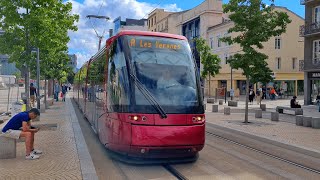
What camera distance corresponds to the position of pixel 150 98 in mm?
7570

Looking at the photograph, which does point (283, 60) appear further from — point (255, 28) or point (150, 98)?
point (150, 98)

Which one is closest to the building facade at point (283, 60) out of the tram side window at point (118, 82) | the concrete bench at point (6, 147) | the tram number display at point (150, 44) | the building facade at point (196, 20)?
the building facade at point (196, 20)

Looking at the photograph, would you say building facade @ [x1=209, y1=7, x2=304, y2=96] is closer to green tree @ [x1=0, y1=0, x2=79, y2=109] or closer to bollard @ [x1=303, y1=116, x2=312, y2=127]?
bollard @ [x1=303, y1=116, x2=312, y2=127]

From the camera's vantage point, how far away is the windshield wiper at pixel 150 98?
7470 millimetres

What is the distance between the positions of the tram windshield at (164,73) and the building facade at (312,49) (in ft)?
91.4

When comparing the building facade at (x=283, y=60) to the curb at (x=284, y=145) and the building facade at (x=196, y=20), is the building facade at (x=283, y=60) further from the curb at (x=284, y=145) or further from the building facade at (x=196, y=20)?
the curb at (x=284, y=145)

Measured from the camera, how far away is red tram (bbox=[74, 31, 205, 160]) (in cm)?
739

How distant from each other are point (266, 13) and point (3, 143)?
1294 cm

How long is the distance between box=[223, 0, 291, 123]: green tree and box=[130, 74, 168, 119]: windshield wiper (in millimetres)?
10002

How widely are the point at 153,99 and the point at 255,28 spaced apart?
33.8 feet

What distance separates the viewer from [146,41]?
26.9 ft

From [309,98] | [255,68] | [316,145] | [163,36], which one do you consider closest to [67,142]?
[163,36]

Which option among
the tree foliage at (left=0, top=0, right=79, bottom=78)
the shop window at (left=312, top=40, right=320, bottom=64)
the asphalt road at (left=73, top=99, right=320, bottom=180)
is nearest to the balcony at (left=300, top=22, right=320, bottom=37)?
the shop window at (left=312, top=40, right=320, bottom=64)

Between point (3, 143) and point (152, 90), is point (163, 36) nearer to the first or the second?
point (152, 90)
